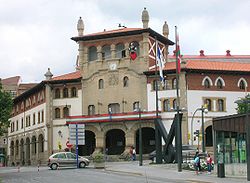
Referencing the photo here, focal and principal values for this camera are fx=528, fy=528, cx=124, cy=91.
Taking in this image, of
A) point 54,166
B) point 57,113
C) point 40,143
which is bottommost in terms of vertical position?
point 54,166

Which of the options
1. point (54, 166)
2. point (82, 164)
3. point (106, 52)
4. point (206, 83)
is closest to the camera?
point (54, 166)

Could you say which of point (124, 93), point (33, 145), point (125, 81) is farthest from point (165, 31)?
point (33, 145)

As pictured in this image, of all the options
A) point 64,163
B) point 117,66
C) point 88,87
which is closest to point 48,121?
point 88,87

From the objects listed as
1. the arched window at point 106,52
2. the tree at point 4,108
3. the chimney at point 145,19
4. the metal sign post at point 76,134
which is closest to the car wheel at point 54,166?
the metal sign post at point 76,134

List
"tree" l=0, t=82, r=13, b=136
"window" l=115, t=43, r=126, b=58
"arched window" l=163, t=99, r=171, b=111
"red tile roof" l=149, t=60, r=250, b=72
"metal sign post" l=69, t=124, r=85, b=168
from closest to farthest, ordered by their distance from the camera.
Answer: "tree" l=0, t=82, r=13, b=136, "metal sign post" l=69, t=124, r=85, b=168, "arched window" l=163, t=99, r=171, b=111, "red tile roof" l=149, t=60, r=250, b=72, "window" l=115, t=43, r=126, b=58

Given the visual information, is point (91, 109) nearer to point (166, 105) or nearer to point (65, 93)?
point (65, 93)

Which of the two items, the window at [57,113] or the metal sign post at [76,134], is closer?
the metal sign post at [76,134]

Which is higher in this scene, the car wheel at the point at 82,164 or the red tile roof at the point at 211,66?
the red tile roof at the point at 211,66

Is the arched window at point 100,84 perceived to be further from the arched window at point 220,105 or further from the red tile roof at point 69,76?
the arched window at point 220,105

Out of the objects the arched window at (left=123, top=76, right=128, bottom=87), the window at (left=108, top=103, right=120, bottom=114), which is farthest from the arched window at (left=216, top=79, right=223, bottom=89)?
the window at (left=108, top=103, right=120, bottom=114)

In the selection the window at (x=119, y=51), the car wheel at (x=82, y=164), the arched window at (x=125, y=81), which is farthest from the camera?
the window at (x=119, y=51)

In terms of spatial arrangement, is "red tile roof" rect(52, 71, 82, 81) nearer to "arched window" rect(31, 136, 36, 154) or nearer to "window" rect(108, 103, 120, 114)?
"window" rect(108, 103, 120, 114)

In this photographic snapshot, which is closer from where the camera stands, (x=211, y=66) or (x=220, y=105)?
(x=220, y=105)

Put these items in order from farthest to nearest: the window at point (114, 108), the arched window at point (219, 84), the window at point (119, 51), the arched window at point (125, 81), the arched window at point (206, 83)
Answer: the window at point (119, 51) < the window at point (114, 108) < the arched window at point (125, 81) < the arched window at point (219, 84) < the arched window at point (206, 83)
